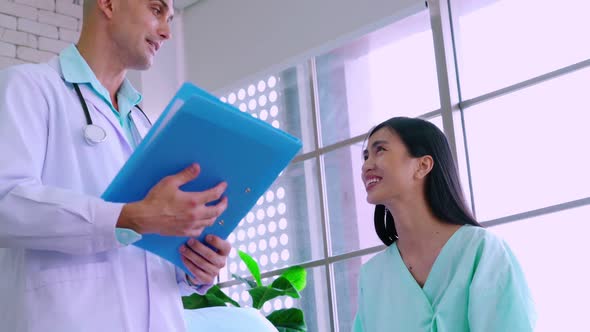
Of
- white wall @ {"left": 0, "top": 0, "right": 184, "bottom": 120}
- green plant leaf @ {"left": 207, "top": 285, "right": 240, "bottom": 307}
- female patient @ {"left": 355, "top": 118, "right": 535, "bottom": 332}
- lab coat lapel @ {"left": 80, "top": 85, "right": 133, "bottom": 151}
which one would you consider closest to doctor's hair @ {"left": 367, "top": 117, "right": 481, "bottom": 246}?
female patient @ {"left": 355, "top": 118, "right": 535, "bottom": 332}

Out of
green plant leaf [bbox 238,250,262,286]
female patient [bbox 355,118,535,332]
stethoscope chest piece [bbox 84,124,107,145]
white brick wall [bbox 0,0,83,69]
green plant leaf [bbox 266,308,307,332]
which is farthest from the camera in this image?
white brick wall [bbox 0,0,83,69]

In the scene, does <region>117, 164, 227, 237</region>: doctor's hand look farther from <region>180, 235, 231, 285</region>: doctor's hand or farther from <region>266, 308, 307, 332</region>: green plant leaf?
<region>266, 308, 307, 332</region>: green plant leaf

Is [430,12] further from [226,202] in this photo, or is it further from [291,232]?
[226,202]

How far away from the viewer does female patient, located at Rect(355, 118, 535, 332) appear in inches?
88.4

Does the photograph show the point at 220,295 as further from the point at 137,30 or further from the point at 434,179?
the point at 137,30

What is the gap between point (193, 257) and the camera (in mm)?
1546

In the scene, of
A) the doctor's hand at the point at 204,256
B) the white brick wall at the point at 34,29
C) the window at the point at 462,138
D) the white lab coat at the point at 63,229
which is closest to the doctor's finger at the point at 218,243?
the doctor's hand at the point at 204,256

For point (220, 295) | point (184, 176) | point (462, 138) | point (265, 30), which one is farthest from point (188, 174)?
point (265, 30)

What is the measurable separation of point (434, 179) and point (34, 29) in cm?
345

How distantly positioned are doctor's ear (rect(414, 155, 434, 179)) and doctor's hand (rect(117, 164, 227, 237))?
1.38 meters

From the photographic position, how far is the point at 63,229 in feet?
4.44

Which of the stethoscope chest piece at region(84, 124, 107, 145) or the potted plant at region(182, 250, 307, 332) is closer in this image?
the stethoscope chest piece at region(84, 124, 107, 145)

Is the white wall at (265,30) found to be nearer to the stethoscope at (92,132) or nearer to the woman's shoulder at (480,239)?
the woman's shoulder at (480,239)

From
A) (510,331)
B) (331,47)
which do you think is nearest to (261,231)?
(331,47)
